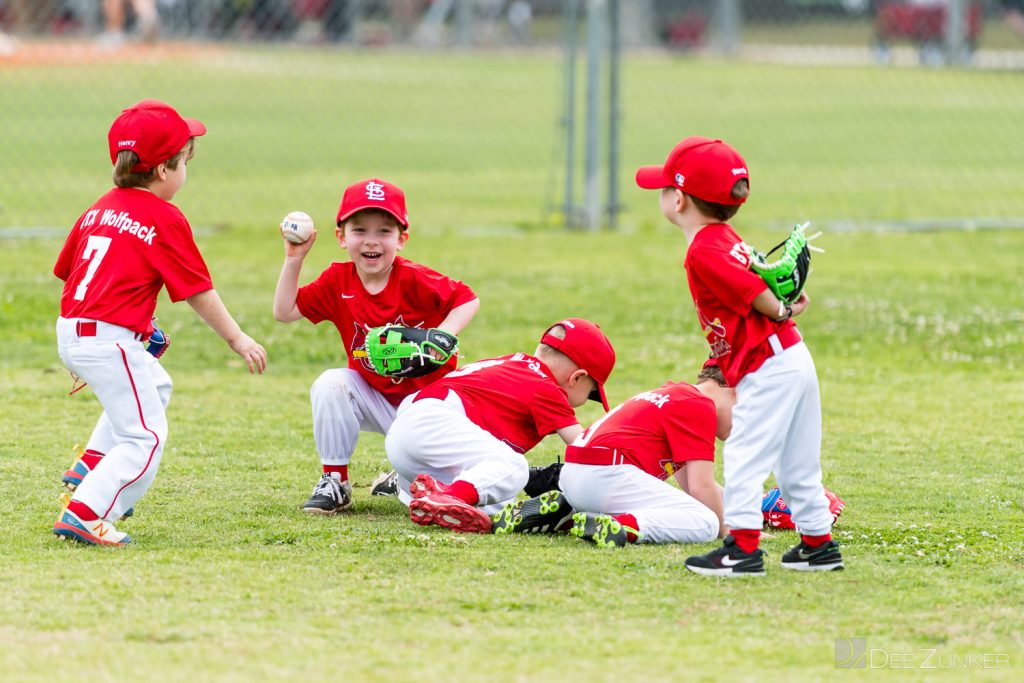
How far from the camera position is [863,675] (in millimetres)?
3578

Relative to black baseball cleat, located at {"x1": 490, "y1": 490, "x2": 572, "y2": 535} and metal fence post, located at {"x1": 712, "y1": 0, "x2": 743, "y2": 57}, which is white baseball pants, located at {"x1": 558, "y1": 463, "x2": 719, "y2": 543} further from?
metal fence post, located at {"x1": 712, "y1": 0, "x2": 743, "y2": 57}

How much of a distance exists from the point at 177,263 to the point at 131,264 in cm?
15

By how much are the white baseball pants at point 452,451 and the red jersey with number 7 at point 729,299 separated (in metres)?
1.03

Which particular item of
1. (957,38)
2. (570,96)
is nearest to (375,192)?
(570,96)

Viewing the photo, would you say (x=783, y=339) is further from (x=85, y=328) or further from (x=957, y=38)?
(x=957, y=38)

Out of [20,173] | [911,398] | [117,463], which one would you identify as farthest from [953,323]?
[20,173]

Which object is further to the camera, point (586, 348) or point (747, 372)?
point (586, 348)

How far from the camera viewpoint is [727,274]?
14.4 feet

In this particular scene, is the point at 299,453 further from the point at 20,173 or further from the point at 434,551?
the point at 20,173

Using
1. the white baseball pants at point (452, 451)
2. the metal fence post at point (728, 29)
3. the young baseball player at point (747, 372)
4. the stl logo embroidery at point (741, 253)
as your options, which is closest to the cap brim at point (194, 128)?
the white baseball pants at point (452, 451)

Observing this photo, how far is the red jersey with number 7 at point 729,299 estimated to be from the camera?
4387 millimetres

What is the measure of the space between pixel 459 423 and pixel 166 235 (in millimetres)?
1254

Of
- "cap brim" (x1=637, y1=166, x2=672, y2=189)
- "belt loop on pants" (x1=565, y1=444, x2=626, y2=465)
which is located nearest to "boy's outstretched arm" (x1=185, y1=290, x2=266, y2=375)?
"belt loop on pants" (x1=565, y1=444, x2=626, y2=465)

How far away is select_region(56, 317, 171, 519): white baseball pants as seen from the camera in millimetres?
4762
